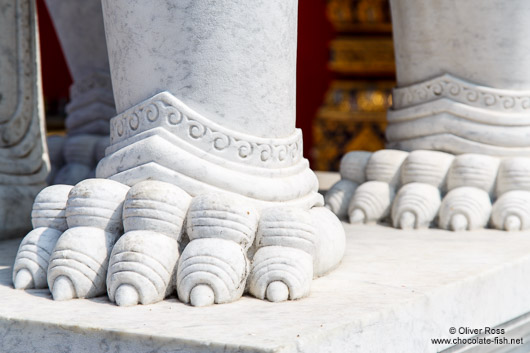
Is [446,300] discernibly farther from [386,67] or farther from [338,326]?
[386,67]

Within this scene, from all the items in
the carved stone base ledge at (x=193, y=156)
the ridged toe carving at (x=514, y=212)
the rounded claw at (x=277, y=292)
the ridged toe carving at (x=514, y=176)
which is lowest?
the ridged toe carving at (x=514, y=212)

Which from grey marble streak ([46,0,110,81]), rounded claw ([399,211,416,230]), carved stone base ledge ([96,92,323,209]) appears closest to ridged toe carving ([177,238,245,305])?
carved stone base ledge ([96,92,323,209])

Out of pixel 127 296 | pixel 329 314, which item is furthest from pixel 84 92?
pixel 329 314

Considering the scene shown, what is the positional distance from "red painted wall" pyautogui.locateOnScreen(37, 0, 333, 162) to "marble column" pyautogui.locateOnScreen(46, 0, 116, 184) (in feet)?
8.54

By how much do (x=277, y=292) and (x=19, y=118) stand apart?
0.87 m

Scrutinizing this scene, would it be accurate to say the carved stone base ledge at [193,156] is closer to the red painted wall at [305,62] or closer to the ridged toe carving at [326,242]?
the ridged toe carving at [326,242]

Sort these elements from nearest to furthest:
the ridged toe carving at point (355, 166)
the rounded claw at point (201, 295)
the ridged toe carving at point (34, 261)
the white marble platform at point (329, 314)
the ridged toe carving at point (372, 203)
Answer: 1. the white marble platform at point (329, 314)
2. the rounded claw at point (201, 295)
3. the ridged toe carving at point (34, 261)
4. the ridged toe carving at point (372, 203)
5. the ridged toe carving at point (355, 166)

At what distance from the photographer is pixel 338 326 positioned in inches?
46.4

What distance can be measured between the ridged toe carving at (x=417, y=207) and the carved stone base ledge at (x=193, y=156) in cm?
51

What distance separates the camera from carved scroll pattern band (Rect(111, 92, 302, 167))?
1.42 meters

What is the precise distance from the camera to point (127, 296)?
1290 millimetres

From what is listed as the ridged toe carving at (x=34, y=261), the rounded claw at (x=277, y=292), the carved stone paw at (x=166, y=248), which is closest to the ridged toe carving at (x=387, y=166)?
the carved stone paw at (x=166, y=248)

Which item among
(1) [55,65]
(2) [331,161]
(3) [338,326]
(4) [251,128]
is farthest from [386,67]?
(3) [338,326]

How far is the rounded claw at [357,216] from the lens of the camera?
1.98m
